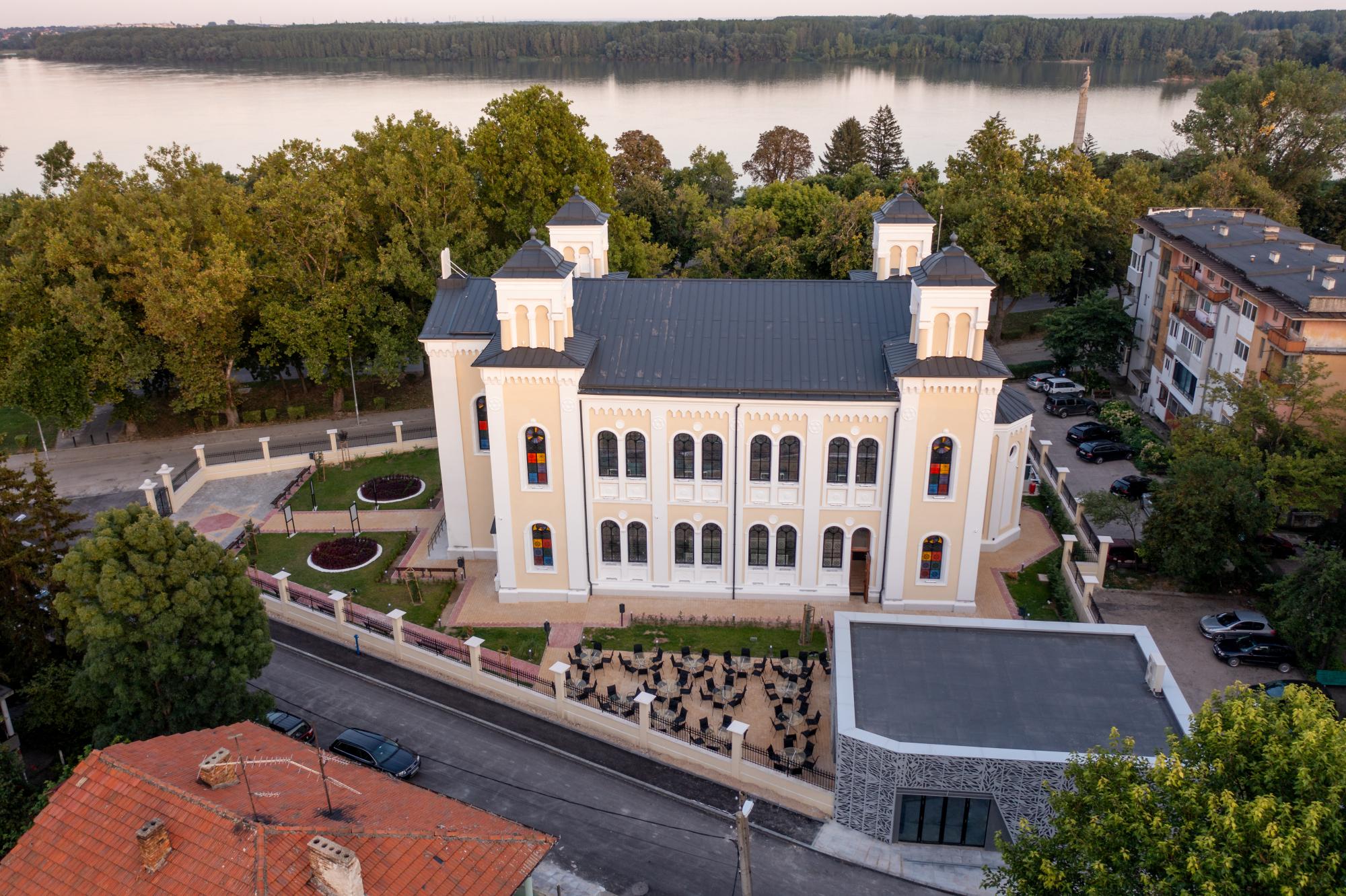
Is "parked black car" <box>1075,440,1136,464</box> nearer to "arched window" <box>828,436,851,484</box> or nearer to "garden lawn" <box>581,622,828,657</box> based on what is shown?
"arched window" <box>828,436,851,484</box>

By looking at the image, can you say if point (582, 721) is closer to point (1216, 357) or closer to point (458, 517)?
point (458, 517)

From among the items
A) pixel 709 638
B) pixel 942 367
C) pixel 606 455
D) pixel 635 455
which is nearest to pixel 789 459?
pixel 635 455

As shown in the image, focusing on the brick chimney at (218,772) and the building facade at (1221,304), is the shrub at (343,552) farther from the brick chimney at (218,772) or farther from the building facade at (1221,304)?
the building facade at (1221,304)

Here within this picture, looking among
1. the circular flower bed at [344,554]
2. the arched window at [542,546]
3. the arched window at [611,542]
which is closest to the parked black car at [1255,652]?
the arched window at [611,542]

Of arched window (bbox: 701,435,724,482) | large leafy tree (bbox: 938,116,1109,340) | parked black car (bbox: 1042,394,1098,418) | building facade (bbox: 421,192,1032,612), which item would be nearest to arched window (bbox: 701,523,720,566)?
building facade (bbox: 421,192,1032,612)

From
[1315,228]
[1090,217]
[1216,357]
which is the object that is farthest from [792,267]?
[1315,228]

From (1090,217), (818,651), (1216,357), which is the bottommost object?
(818,651)

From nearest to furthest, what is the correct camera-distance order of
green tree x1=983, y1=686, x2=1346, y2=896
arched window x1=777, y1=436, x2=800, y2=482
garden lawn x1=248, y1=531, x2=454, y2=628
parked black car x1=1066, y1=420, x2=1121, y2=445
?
1. green tree x1=983, y1=686, x2=1346, y2=896
2. arched window x1=777, y1=436, x2=800, y2=482
3. garden lawn x1=248, y1=531, x2=454, y2=628
4. parked black car x1=1066, y1=420, x2=1121, y2=445
